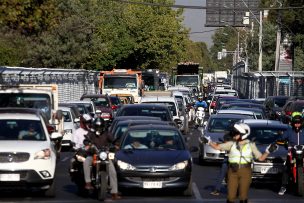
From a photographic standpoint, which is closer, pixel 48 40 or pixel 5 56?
pixel 5 56

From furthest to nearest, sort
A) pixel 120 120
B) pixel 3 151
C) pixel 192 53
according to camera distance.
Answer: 1. pixel 192 53
2. pixel 120 120
3. pixel 3 151

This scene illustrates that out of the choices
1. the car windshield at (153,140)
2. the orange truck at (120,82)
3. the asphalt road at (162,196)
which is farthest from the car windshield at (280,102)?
the car windshield at (153,140)

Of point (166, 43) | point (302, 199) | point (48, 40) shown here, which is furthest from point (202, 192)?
point (166, 43)

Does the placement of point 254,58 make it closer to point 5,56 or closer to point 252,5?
point 252,5

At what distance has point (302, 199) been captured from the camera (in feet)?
62.1

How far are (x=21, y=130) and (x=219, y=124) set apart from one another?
996cm

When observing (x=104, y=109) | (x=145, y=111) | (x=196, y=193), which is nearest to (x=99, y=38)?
(x=104, y=109)

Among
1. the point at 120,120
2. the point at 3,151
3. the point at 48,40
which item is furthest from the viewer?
the point at 48,40

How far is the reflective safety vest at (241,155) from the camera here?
1471 centimetres

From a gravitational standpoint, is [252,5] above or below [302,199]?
above

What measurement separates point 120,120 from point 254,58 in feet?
273

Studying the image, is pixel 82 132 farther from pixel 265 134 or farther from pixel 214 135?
pixel 214 135

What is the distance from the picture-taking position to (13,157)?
18.1 m

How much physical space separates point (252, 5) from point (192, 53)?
4893 inches
